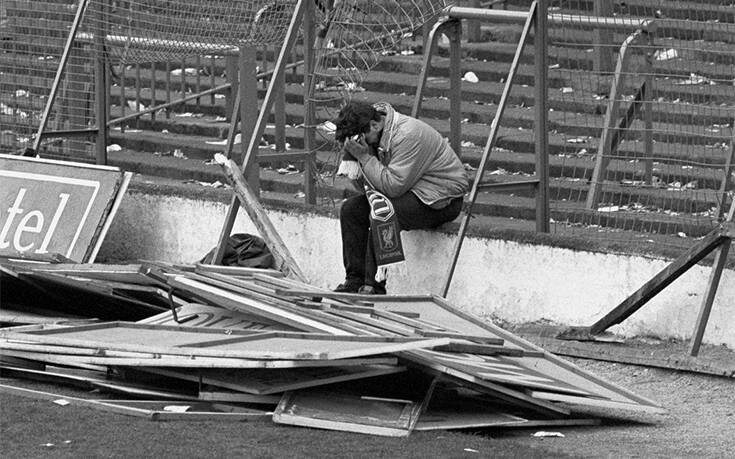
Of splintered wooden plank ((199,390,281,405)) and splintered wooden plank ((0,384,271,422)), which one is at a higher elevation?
splintered wooden plank ((199,390,281,405))

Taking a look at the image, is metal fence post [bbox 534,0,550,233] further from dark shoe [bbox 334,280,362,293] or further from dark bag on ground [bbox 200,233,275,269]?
dark bag on ground [bbox 200,233,275,269]

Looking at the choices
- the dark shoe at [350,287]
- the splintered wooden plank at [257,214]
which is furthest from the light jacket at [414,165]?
the splintered wooden plank at [257,214]

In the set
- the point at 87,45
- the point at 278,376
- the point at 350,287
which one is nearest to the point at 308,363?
the point at 278,376

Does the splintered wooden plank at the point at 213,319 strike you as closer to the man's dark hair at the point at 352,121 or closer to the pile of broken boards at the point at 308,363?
the pile of broken boards at the point at 308,363

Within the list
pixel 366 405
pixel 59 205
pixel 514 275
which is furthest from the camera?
pixel 59 205

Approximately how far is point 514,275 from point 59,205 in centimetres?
334

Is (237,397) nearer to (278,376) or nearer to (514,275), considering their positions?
(278,376)

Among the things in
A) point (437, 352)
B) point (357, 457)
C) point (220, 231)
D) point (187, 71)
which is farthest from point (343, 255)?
point (187, 71)

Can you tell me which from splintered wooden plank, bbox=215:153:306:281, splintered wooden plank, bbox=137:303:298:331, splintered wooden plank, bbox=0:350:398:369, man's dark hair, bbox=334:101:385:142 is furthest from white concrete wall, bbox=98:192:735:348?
splintered wooden plank, bbox=0:350:398:369

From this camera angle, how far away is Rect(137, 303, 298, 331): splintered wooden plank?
7743mm

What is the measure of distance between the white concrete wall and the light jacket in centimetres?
31

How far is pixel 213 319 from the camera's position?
7984 mm

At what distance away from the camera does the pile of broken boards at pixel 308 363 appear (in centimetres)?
694

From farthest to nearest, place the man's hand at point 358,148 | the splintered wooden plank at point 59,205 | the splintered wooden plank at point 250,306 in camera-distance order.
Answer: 1. the splintered wooden plank at point 59,205
2. the man's hand at point 358,148
3. the splintered wooden plank at point 250,306
